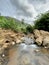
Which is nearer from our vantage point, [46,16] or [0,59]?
[0,59]

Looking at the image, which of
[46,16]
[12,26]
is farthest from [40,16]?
[12,26]

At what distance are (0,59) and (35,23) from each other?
876 inches

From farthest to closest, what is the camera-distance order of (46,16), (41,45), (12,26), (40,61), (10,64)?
(12,26) → (46,16) → (41,45) → (40,61) → (10,64)

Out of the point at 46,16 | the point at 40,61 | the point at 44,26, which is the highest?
the point at 46,16

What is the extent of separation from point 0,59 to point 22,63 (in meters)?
2.47

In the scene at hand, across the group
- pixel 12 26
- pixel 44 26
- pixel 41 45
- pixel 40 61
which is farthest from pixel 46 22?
pixel 40 61

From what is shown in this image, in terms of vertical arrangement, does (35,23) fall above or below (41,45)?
above

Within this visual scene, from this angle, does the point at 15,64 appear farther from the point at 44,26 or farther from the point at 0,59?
the point at 44,26

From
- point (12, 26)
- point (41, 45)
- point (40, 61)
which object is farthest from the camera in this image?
point (12, 26)

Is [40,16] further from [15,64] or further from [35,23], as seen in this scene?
[15,64]

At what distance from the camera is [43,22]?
32438 mm

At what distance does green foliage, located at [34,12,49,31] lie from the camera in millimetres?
31341

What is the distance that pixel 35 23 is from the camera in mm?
35156

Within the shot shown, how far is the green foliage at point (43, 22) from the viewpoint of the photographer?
31.3m
